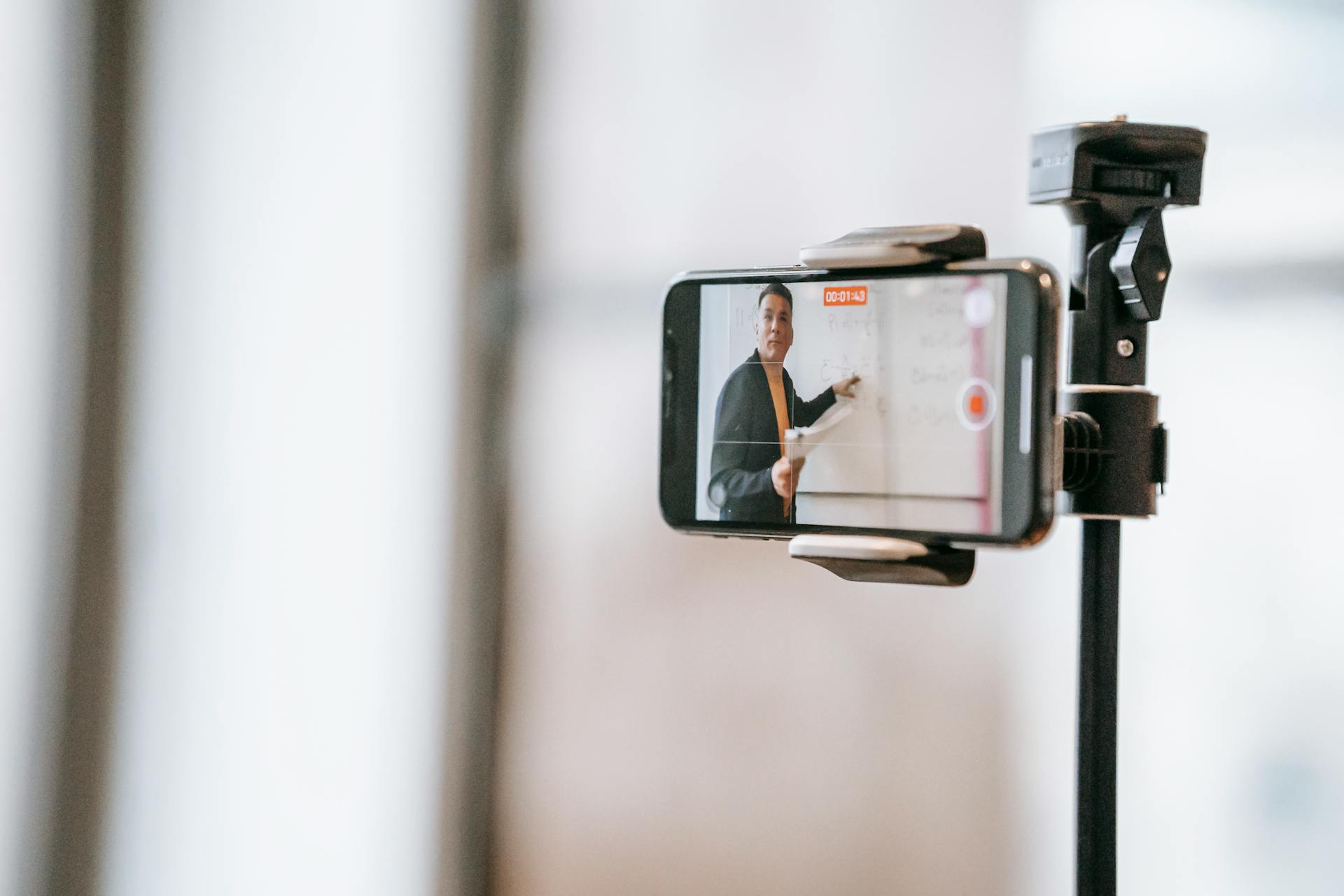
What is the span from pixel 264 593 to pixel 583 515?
44 centimetres

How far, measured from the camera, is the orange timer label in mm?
645

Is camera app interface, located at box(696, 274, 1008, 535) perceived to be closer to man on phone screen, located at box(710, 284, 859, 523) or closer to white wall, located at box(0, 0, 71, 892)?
man on phone screen, located at box(710, 284, 859, 523)

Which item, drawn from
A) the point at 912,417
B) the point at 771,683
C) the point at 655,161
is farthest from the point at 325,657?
the point at 912,417

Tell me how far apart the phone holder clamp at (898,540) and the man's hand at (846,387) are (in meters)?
0.07

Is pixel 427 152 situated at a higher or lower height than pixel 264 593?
higher

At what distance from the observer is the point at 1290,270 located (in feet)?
2.85

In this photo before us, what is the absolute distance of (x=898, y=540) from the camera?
1.96 feet

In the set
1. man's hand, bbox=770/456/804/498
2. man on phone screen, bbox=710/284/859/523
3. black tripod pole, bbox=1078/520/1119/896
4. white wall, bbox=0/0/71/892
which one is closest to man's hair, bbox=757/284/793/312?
man on phone screen, bbox=710/284/859/523

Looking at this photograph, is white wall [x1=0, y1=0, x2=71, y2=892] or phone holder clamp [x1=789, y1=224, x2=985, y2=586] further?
white wall [x1=0, y1=0, x2=71, y2=892]

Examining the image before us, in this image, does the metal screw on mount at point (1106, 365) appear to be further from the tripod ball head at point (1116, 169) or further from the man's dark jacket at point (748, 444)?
the man's dark jacket at point (748, 444)

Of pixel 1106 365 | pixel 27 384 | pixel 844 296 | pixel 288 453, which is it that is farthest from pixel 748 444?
pixel 27 384

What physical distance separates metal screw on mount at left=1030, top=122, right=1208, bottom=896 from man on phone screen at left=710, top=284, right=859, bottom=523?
168 mm

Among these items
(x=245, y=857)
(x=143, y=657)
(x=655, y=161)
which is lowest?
(x=245, y=857)

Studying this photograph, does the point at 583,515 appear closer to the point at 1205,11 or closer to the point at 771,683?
the point at 771,683
